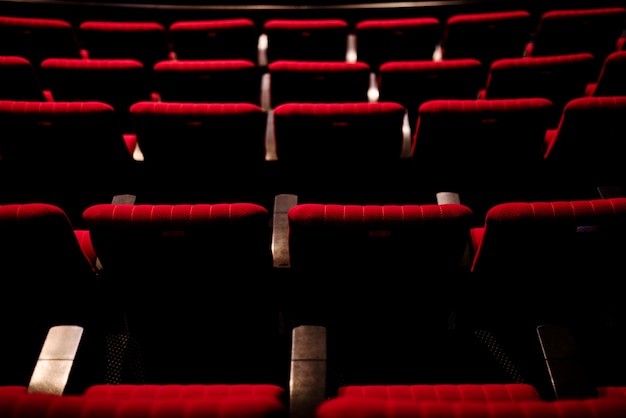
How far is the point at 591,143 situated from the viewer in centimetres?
54

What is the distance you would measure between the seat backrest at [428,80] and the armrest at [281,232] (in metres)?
0.21

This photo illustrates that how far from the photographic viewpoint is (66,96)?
64 cm

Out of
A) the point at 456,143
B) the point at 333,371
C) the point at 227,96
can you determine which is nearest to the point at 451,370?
the point at 333,371

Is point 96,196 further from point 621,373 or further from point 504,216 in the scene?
point 621,373

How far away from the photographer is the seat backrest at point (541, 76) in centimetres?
60

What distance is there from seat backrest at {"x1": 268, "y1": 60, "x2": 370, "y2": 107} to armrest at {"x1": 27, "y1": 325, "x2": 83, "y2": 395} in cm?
40

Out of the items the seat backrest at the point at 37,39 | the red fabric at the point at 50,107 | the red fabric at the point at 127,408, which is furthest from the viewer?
the seat backrest at the point at 37,39

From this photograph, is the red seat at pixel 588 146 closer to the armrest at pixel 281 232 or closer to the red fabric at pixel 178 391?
the armrest at pixel 281 232

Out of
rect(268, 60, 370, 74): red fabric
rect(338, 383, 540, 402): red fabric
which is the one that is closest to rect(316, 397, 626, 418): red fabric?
rect(338, 383, 540, 402): red fabric

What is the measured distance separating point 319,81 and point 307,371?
0.38 metres

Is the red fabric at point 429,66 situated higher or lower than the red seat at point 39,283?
higher

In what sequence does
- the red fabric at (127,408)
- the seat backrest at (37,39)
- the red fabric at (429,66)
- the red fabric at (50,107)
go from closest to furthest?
the red fabric at (127,408) → the red fabric at (50,107) → the red fabric at (429,66) → the seat backrest at (37,39)

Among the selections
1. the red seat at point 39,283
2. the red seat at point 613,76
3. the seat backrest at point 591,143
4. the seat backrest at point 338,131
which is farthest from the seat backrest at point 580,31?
the red seat at point 39,283

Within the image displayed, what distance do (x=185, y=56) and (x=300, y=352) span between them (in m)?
0.59
